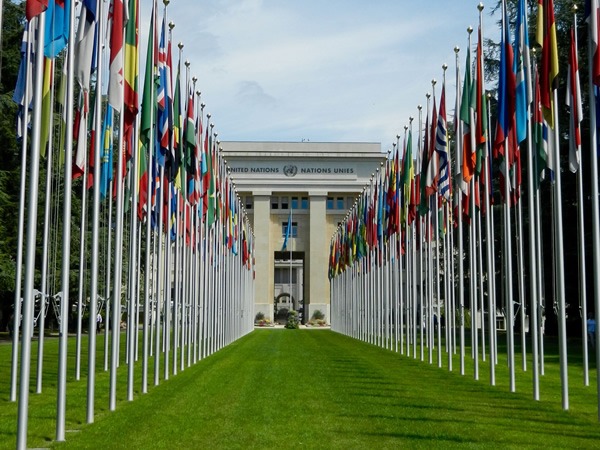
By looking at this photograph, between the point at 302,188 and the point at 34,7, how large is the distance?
96.4 m

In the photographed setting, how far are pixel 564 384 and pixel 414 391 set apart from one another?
180 inches

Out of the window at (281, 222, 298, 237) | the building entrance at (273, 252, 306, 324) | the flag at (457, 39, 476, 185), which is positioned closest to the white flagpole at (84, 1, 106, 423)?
the flag at (457, 39, 476, 185)

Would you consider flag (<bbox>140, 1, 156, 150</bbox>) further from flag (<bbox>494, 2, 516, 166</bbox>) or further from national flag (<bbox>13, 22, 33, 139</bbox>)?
flag (<bbox>494, 2, 516, 166</bbox>)

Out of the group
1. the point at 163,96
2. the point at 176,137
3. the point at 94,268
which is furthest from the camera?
the point at 176,137

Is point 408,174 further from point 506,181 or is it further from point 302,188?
point 302,188

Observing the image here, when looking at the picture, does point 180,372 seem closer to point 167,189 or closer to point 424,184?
point 167,189

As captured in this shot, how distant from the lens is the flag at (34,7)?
1145 centimetres

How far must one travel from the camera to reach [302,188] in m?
108

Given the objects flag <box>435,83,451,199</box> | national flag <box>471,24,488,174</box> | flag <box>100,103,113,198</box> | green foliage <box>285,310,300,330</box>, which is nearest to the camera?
flag <box>100,103,113,198</box>

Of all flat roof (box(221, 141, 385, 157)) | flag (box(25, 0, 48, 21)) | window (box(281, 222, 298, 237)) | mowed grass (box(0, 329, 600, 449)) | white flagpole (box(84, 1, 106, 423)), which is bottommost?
mowed grass (box(0, 329, 600, 449))

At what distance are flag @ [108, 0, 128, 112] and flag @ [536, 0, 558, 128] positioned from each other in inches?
309

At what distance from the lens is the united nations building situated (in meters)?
106

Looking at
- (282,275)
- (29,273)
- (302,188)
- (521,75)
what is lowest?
(29,273)

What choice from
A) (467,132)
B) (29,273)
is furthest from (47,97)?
(467,132)
